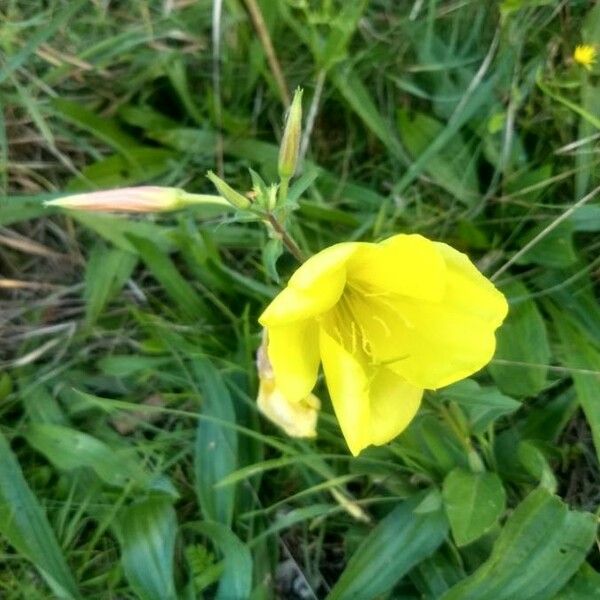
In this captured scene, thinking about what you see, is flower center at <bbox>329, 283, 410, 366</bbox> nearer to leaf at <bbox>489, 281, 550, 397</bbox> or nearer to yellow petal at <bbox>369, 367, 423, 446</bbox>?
yellow petal at <bbox>369, 367, 423, 446</bbox>

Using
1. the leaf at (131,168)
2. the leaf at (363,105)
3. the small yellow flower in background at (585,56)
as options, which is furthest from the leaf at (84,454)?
the small yellow flower in background at (585,56)

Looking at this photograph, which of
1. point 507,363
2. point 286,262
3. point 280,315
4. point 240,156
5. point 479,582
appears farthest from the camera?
point 240,156

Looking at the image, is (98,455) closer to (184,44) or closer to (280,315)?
(280,315)

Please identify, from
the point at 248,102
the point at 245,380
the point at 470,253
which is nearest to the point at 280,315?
the point at 245,380

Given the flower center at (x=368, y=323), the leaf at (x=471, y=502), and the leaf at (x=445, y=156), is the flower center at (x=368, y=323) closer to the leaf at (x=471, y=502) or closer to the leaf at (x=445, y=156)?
the leaf at (x=471, y=502)

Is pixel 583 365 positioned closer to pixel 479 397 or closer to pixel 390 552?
pixel 479 397

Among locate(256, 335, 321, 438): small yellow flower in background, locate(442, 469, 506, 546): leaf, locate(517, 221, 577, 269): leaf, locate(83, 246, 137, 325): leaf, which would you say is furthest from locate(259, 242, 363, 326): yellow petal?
locate(83, 246, 137, 325): leaf
